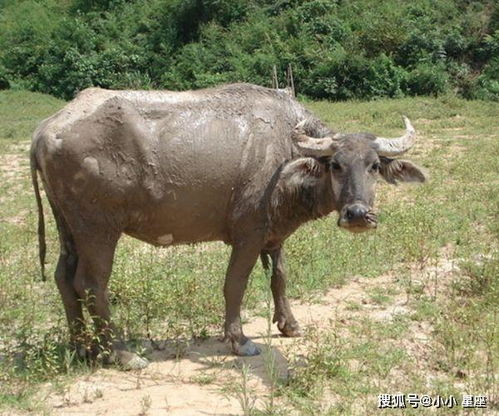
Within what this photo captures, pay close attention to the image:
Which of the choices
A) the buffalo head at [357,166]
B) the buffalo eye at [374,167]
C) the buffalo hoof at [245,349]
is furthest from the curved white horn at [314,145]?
the buffalo hoof at [245,349]

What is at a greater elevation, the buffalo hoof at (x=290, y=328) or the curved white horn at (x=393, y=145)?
the curved white horn at (x=393, y=145)

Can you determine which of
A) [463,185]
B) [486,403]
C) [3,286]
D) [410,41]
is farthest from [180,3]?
[486,403]

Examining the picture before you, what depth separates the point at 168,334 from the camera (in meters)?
5.60

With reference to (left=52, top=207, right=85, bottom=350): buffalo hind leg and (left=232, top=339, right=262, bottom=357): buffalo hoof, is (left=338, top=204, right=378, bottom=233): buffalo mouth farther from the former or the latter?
(left=52, top=207, right=85, bottom=350): buffalo hind leg

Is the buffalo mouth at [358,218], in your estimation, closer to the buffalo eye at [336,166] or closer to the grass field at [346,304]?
the buffalo eye at [336,166]

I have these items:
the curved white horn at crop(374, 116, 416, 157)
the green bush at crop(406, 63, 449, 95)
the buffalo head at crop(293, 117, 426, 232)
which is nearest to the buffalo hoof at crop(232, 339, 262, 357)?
the buffalo head at crop(293, 117, 426, 232)

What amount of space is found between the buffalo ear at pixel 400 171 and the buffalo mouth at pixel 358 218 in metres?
0.62

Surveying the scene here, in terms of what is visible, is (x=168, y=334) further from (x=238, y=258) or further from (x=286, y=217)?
(x=286, y=217)

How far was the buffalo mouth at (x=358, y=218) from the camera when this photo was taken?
4.67 m

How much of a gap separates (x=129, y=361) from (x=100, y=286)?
0.56m

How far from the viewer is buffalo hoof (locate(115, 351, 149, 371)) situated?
16.3 ft

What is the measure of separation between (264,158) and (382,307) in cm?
186

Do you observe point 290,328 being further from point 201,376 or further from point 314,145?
point 314,145

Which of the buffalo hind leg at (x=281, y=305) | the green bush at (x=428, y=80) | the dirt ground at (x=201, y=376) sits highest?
the green bush at (x=428, y=80)
